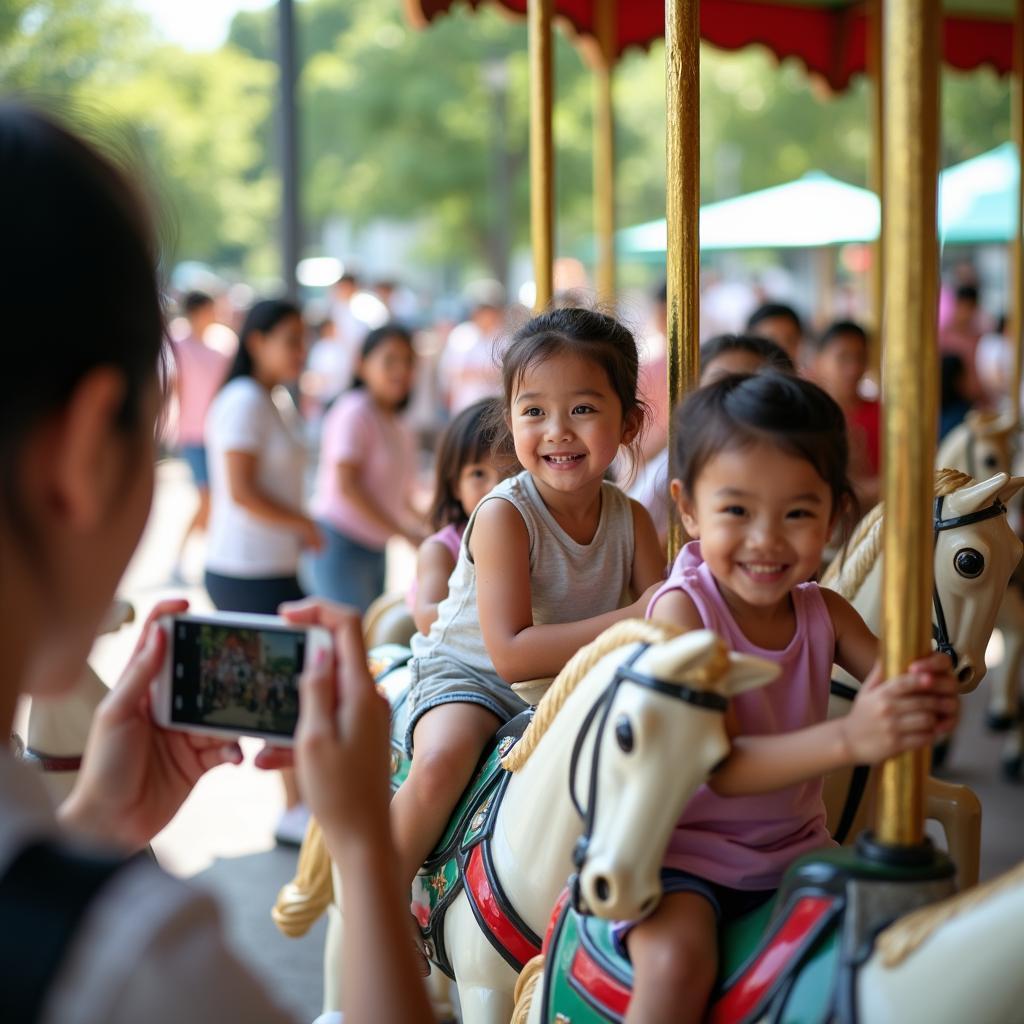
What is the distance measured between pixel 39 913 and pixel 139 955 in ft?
0.23

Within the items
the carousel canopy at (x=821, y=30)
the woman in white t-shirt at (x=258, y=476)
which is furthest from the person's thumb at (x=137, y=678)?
the carousel canopy at (x=821, y=30)

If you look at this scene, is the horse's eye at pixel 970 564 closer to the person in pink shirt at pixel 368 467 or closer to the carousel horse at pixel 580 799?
the carousel horse at pixel 580 799

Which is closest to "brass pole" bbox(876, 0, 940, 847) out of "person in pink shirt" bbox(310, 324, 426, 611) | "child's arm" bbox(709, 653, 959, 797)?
"child's arm" bbox(709, 653, 959, 797)

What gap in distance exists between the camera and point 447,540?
3.13m

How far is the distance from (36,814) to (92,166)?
482mm

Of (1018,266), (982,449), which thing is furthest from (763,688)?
(1018,266)

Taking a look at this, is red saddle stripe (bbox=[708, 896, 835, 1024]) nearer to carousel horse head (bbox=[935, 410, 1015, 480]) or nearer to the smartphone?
the smartphone

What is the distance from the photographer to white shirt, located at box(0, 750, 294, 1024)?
34.2 inches

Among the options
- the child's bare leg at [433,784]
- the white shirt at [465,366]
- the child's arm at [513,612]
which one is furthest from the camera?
the white shirt at [465,366]

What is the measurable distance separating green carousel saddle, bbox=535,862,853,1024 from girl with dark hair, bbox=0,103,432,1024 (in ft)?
2.22

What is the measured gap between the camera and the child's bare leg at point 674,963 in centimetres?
158

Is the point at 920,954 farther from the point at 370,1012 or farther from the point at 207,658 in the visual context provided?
the point at 207,658

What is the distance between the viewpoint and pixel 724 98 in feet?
103

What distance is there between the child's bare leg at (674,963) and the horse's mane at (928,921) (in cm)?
28
